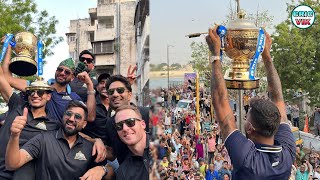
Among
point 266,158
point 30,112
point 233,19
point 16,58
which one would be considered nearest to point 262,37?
point 233,19

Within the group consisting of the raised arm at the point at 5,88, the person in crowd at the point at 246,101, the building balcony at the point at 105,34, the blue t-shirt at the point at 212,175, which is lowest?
the blue t-shirt at the point at 212,175

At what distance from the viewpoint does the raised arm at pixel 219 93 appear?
2.47m

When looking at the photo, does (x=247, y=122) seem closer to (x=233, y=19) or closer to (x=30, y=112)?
(x=233, y=19)

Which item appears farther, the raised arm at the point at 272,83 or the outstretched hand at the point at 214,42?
the raised arm at the point at 272,83

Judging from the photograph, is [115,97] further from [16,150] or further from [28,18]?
[28,18]

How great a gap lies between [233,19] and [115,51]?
115ft

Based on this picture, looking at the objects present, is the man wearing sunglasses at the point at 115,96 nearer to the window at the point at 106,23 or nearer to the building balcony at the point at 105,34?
the building balcony at the point at 105,34

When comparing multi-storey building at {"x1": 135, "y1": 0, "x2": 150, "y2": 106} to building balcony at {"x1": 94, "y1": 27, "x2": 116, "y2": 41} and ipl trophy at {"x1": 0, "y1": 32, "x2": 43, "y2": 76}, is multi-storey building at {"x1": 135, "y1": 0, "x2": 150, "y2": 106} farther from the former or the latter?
building balcony at {"x1": 94, "y1": 27, "x2": 116, "y2": 41}

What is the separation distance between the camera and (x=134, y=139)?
9.23 feet

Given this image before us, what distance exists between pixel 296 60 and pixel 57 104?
14.0 feet

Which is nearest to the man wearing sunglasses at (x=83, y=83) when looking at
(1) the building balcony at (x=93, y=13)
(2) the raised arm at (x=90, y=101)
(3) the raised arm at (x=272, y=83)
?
(2) the raised arm at (x=90, y=101)

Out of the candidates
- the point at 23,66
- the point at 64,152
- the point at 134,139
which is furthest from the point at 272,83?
the point at 23,66

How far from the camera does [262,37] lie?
2.89m

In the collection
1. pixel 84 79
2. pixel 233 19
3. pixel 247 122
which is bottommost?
pixel 247 122
